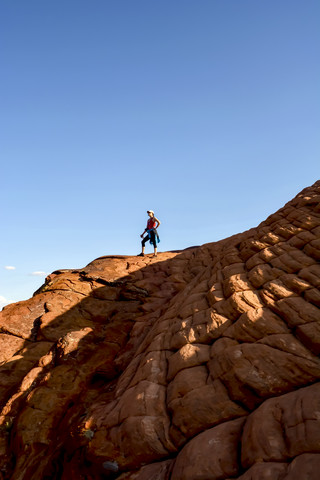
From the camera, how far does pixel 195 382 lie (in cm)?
638

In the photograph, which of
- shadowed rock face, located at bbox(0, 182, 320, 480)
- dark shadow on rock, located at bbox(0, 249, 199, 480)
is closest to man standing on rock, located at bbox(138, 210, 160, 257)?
dark shadow on rock, located at bbox(0, 249, 199, 480)

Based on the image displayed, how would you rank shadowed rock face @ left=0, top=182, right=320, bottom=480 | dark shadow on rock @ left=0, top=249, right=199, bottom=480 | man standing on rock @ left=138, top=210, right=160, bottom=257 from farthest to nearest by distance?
man standing on rock @ left=138, top=210, right=160, bottom=257 → dark shadow on rock @ left=0, top=249, right=199, bottom=480 → shadowed rock face @ left=0, top=182, right=320, bottom=480

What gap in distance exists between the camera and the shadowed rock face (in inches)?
Answer: 190

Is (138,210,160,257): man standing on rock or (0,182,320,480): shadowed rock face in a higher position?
(138,210,160,257): man standing on rock

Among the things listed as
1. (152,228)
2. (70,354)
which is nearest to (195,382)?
(70,354)

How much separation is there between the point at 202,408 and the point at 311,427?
2.16m

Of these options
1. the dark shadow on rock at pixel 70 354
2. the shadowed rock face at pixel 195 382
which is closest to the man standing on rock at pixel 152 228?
the dark shadow on rock at pixel 70 354

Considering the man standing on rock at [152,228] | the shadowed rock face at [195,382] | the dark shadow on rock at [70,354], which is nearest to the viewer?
the shadowed rock face at [195,382]

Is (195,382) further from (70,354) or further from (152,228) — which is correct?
(152,228)

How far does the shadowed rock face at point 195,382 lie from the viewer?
15.8 feet

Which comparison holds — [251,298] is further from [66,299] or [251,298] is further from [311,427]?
[66,299]

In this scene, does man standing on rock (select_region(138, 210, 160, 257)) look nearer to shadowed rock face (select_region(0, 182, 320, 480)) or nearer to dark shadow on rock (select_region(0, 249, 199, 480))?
dark shadow on rock (select_region(0, 249, 199, 480))

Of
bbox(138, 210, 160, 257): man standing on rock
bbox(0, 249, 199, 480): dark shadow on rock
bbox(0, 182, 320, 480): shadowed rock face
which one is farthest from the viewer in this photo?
bbox(138, 210, 160, 257): man standing on rock

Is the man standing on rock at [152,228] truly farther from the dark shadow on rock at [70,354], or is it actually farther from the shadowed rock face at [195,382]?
the shadowed rock face at [195,382]
